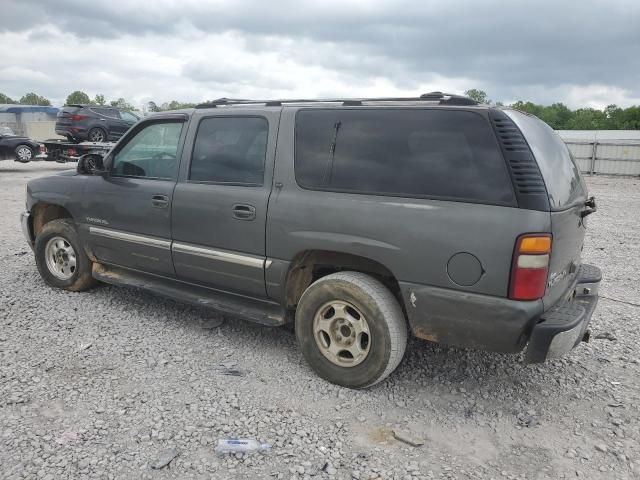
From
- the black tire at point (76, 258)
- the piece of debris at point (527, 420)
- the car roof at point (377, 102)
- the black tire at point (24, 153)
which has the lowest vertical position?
Answer: the piece of debris at point (527, 420)

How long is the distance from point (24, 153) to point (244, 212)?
17.2 m

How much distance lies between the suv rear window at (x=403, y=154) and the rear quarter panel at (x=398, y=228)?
0.07m

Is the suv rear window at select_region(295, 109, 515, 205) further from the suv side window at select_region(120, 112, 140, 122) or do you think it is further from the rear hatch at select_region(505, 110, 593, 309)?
the suv side window at select_region(120, 112, 140, 122)

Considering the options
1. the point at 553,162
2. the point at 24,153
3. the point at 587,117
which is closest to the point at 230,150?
the point at 553,162

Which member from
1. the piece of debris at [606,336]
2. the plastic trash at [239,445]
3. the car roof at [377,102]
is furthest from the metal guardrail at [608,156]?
the plastic trash at [239,445]

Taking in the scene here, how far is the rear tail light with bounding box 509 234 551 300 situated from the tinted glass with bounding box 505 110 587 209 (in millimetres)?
233

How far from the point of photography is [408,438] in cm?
284

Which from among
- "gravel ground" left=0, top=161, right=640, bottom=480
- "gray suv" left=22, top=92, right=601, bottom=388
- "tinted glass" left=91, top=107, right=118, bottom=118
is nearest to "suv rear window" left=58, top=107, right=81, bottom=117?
"tinted glass" left=91, top=107, right=118, bottom=118

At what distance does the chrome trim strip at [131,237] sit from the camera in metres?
4.13

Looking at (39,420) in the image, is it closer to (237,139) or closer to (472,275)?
(237,139)

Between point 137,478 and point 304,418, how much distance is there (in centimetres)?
97

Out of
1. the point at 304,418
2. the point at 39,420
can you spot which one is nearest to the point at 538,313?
the point at 304,418

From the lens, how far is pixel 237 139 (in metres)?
3.81

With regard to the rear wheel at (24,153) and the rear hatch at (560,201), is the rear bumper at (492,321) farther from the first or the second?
the rear wheel at (24,153)
